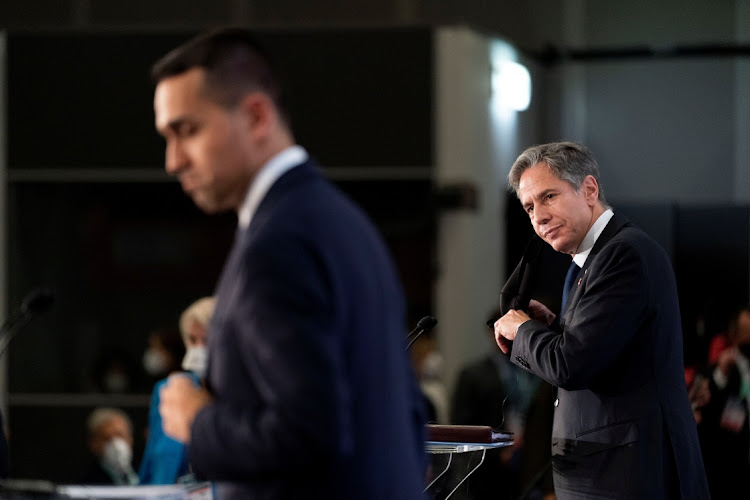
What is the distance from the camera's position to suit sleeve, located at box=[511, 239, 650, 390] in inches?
105

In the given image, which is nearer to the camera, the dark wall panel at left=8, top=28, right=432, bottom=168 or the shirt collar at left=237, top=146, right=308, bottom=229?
the shirt collar at left=237, top=146, right=308, bottom=229

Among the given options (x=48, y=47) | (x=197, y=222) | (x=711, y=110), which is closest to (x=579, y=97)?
(x=711, y=110)

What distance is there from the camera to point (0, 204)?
8.02m

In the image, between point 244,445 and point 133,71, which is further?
point 133,71

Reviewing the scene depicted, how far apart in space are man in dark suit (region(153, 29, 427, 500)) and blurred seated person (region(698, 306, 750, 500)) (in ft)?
12.1

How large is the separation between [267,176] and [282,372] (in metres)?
0.30

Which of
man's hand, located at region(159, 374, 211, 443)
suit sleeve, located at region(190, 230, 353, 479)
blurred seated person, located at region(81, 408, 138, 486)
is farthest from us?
blurred seated person, located at region(81, 408, 138, 486)

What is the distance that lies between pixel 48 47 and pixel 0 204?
1.06 metres

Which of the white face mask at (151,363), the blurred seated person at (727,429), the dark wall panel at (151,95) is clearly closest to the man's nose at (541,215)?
the blurred seated person at (727,429)

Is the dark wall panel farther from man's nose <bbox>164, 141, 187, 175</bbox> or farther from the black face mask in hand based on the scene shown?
man's nose <bbox>164, 141, 187, 175</bbox>

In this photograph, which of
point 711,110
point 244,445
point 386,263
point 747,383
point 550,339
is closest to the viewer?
point 244,445

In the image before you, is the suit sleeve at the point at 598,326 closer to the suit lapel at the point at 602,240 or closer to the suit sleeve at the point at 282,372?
the suit lapel at the point at 602,240

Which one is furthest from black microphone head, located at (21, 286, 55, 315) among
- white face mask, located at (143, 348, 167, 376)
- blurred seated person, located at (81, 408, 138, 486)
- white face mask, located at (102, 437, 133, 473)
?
white face mask, located at (143, 348, 167, 376)

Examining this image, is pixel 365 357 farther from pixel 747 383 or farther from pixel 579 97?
pixel 579 97
